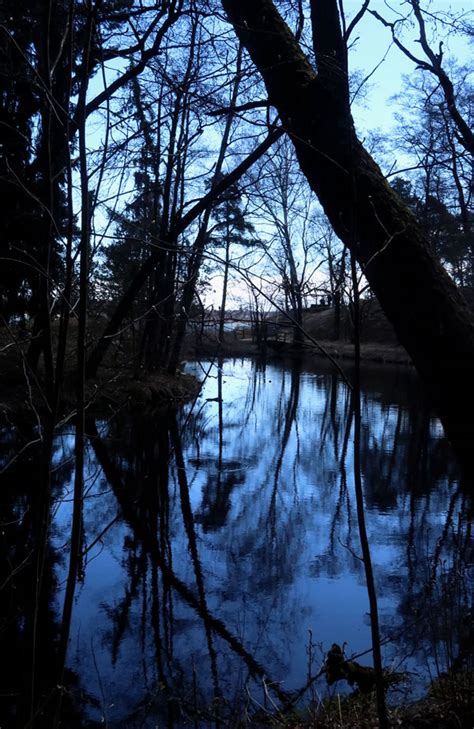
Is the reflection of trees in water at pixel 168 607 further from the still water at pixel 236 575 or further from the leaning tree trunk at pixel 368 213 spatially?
the leaning tree trunk at pixel 368 213

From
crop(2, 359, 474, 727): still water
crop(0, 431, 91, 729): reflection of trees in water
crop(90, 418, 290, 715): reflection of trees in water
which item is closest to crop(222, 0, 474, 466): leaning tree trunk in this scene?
crop(2, 359, 474, 727): still water

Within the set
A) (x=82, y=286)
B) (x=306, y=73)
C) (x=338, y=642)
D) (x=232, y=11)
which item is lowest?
(x=338, y=642)

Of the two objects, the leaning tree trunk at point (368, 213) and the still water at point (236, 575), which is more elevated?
the leaning tree trunk at point (368, 213)

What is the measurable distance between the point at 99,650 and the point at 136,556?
5.80 ft

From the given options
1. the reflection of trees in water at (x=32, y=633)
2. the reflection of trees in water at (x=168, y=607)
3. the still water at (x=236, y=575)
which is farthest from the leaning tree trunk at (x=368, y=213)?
the reflection of trees in water at (x=32, y=633)

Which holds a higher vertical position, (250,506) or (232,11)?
(232,11)

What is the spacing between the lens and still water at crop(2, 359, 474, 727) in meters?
3.96

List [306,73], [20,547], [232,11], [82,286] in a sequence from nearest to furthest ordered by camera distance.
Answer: [82,286] < [306,73] < [232,11] < [20,547]

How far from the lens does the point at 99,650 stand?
4.38 metres

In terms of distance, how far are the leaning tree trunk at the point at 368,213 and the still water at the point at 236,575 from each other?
98 centimetres

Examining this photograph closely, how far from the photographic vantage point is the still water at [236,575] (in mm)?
3955

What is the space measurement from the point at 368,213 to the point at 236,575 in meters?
3.75

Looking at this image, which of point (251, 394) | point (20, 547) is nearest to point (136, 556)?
point (20, 547)

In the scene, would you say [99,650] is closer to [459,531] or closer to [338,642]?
[338,642]
